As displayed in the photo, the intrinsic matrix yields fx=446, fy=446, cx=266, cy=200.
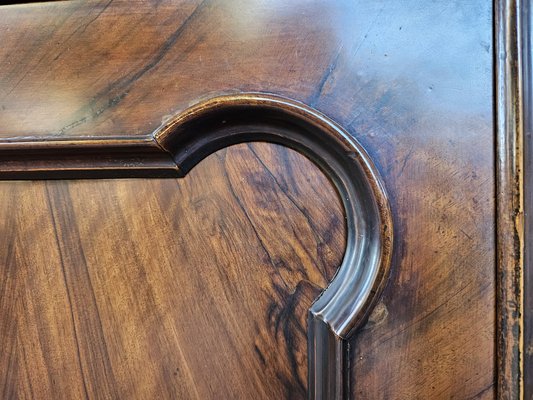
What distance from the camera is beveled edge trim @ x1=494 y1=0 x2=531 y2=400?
23cm

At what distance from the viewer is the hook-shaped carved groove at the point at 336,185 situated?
0.81 feet

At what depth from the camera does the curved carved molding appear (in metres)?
0.25

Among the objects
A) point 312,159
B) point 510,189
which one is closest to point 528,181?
point 510,189

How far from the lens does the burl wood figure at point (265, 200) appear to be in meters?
0.24

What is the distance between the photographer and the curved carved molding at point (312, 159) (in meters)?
0.25

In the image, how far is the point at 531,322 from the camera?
23 centimetres

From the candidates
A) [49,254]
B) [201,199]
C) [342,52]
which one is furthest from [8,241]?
[342,52]

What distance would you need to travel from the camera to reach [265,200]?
0.87 ft

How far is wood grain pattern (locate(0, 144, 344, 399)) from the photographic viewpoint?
26 cm

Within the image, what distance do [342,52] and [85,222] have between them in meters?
0.19

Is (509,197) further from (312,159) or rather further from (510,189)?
(312,159)

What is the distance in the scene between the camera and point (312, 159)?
0.26 m

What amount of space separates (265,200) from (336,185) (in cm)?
4

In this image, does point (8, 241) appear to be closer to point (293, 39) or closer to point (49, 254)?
point (49, 254)
